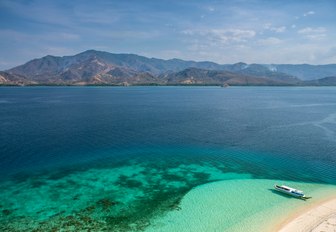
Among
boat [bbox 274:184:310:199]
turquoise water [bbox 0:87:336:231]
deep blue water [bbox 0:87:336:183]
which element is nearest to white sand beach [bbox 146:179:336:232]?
boat [bbox 274:184:310:199]

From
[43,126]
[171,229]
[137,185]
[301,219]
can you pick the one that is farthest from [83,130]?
[301,219]

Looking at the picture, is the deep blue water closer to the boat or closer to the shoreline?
the boat

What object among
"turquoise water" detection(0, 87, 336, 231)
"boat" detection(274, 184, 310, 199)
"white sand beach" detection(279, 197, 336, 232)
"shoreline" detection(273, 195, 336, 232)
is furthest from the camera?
"boat" detection(274, 184, 310, 199)

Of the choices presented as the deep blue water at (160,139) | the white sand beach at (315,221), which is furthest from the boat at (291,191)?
the deep blue water at (160,139)

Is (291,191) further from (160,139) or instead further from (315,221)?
(160,139)

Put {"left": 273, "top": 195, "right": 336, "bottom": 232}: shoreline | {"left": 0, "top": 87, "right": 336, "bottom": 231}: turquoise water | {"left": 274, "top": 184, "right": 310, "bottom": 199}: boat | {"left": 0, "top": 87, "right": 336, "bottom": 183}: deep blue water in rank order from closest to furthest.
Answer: {"left": 273, "top": 195, "right": 336, "bottom": 232}: shoreline
{"left": 0, "top": 87, "right": 336, "bottom": 231}: turquoise water
{"left": 274, "top": 184, "right": 310, "bottom": 199}: boat
{"left": 0, "top": 87, "right": 336, "bottom": 183}: deep blue water

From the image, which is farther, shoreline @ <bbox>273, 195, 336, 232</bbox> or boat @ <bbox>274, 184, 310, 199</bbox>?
boat @ <bbox>274, 184, 310, 199</bbox>

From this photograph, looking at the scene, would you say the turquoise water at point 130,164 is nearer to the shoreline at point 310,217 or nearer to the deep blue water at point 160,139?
the deep blue water at point 160,139

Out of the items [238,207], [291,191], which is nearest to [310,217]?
[291,191]

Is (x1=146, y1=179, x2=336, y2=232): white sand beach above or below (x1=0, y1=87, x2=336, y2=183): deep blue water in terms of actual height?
below
